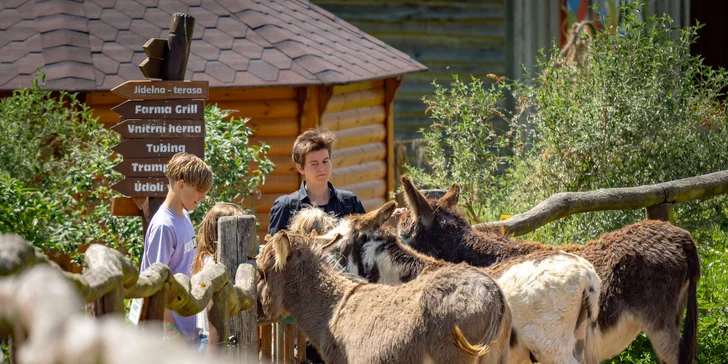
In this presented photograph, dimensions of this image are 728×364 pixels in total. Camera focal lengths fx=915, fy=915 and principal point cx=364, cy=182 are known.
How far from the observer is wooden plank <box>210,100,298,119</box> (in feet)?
35.8

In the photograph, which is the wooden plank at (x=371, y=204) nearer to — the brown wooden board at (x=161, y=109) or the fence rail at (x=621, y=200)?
the fence rail at (x=621, y=200)

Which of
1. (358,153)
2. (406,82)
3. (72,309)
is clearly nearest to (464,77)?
(406,82)

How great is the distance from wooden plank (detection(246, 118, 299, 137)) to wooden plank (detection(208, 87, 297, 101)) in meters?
0.27

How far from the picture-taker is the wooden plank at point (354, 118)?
11711 mm

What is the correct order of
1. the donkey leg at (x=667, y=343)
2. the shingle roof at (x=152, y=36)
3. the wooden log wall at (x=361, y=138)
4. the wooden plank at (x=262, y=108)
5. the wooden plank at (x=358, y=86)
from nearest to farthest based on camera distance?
the donkey leg at (x=667, y=343)
the shingle roof at (x=152, y=36)
the wooden plank at (x=262, y=108)
the wooden plank at (x=358, y=86)
the wooden log wall at (x=361, y=138)

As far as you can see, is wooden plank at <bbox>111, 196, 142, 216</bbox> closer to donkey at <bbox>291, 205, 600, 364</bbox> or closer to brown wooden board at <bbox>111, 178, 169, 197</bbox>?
brown wooden board at <bbox>111, 178, 169, 197</bbox>

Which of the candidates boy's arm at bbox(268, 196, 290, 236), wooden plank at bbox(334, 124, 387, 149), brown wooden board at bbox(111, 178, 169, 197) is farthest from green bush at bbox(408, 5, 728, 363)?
wooden plank at bbox(334, 124, 387, 149)

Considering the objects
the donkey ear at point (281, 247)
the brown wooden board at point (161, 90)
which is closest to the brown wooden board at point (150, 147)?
the brown wooden board at point (161, 90)

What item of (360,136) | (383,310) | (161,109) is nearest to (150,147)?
(161,109)

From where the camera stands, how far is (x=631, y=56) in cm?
797

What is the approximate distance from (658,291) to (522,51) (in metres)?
9.58

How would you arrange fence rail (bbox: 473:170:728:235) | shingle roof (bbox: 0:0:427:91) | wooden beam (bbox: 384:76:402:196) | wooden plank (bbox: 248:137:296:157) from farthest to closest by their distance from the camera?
wooden beam (bbox: 384:76:402:196), wooden plank (bbox: 248:137:296:157), shingle roof (bbox: 0:0:427:91), fence rail (bbox: 473:170:728:235)

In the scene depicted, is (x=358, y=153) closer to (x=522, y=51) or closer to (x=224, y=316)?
(x=522, y=51)

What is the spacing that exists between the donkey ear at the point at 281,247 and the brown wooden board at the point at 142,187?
71.3 inches
